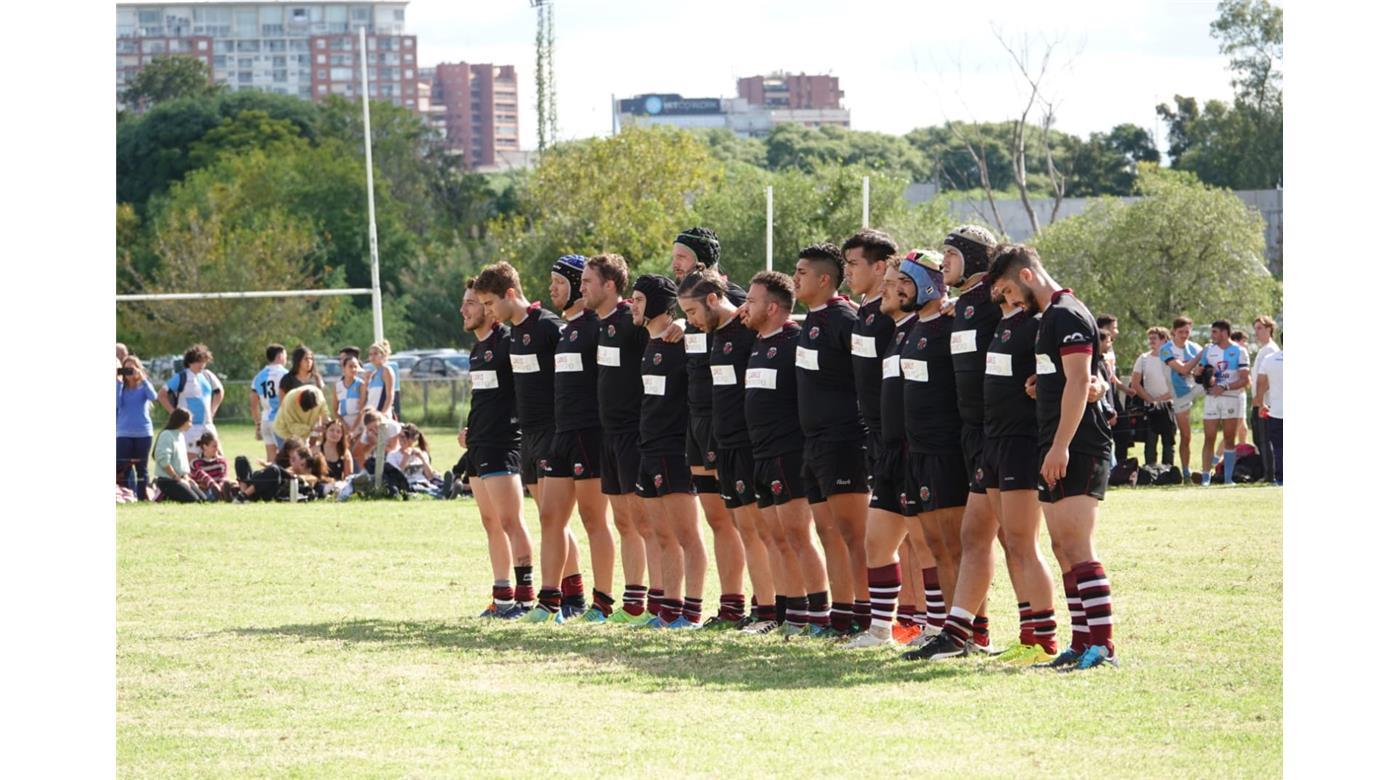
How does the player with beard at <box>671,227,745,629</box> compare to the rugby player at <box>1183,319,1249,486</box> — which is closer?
the player with beard at <box>671,227,745,629</box>

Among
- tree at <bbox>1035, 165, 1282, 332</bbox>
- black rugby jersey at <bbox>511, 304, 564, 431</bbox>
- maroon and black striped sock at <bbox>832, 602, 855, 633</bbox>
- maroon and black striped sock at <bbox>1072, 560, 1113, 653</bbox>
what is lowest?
maroon and black striped sock at <bbox>832, 602, 855, 633</bbox>

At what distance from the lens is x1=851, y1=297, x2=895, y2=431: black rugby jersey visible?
1046 centimetres

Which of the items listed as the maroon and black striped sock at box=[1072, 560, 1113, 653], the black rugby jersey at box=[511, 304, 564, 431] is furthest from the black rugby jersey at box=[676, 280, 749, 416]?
the maroon and black striped sock at box=[1072, 560, 1113, 653]

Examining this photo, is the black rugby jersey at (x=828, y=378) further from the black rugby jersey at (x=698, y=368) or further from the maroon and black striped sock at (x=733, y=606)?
the maroon and black striped sock at (x=733, y=606)

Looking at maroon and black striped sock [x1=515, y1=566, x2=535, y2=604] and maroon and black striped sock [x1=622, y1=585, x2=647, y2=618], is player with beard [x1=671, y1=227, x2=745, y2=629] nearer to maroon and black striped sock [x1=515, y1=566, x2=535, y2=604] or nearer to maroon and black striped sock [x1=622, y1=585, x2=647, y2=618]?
maroon and black striped sock [x1=622, y1=585, x2=647, y2=618]

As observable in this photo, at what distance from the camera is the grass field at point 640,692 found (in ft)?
24.1

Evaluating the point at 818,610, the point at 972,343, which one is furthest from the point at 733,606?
the point at 972,343

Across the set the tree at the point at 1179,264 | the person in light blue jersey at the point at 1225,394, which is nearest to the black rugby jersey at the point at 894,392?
the person in light blue jersey at the point at 1225,394

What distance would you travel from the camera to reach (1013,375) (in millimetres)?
9383

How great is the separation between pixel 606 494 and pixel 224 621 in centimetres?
258

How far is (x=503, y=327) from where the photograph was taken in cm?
1248

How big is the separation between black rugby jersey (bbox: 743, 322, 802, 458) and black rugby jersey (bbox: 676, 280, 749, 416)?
45 centimetres
